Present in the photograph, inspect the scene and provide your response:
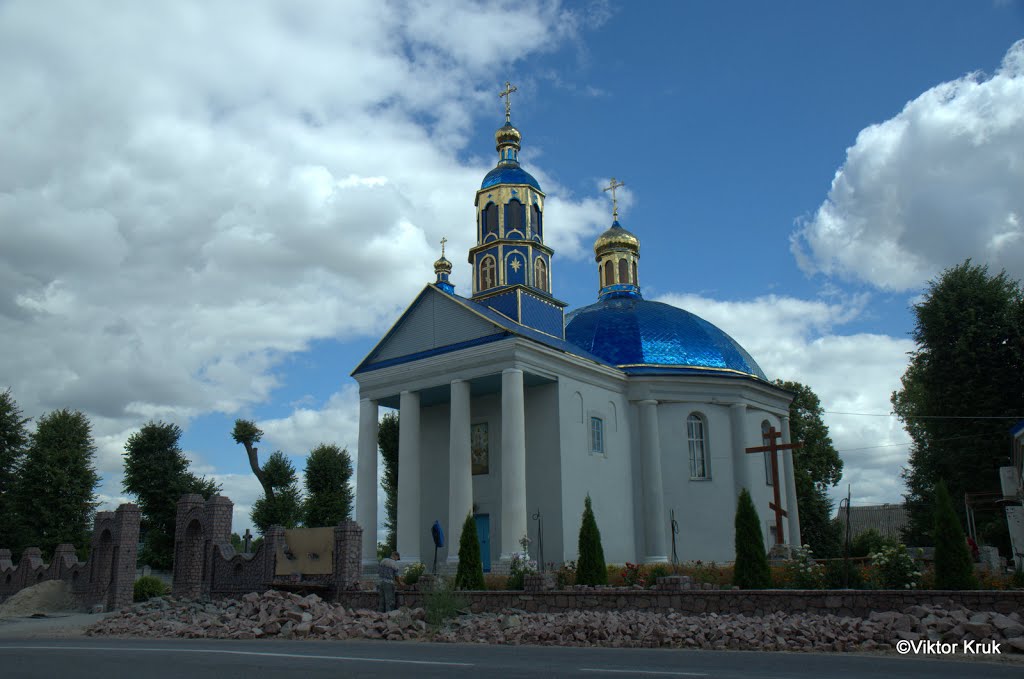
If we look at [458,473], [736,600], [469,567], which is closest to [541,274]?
[458,473]

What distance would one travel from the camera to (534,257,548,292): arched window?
2909 centimetres

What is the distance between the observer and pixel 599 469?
25.8 m

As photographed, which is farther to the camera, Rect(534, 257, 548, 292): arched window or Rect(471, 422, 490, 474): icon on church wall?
Rect(534, 257, 548, 292): arched window

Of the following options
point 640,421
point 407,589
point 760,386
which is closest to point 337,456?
point 640,421

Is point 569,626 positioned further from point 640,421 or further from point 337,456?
point 337,456

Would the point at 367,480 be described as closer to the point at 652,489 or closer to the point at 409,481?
the point at 409,481

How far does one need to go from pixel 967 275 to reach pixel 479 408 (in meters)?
20.3

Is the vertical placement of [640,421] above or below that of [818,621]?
above

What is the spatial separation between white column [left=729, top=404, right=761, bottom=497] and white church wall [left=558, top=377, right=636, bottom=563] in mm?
3845

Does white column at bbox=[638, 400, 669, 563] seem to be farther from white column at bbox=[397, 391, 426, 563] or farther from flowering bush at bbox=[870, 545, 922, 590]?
flowering bush at bbox=[870, 545, 922, 590]

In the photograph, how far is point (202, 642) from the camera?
45.0ft

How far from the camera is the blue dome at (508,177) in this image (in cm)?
2995

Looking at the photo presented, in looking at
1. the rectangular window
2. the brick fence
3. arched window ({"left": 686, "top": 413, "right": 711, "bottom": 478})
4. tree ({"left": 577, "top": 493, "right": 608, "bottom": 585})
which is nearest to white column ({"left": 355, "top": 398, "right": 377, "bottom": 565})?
the rectangular window

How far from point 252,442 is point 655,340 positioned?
66.1 feet
